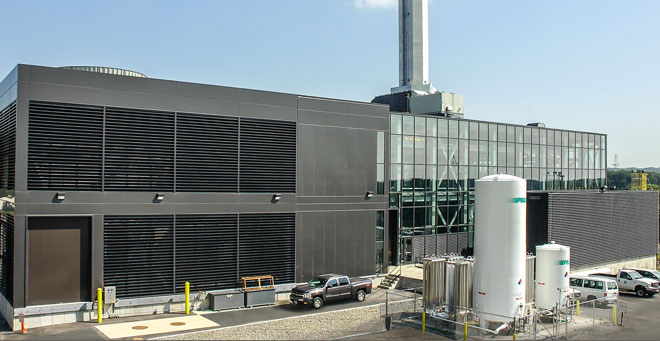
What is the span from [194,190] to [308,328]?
929 cm

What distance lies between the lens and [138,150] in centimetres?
2577

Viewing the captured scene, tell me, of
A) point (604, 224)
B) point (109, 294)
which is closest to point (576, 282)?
point (604, 224)

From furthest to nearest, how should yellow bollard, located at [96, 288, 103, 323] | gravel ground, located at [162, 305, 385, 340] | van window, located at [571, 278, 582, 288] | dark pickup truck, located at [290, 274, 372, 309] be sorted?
van window, located at [571, 278, 582, 288] → dark pickup truck, located at [290, 274, 372, 309] → yellow bollard, located at [96, 288, 103, 323] → gravel ground, located at [162, 305, 385, 340]

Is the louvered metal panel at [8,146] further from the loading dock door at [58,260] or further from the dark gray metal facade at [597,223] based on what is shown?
the dark gray metal facade at [597,223]

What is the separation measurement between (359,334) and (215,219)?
9.97m

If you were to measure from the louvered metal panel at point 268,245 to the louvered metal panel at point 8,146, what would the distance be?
10974mm

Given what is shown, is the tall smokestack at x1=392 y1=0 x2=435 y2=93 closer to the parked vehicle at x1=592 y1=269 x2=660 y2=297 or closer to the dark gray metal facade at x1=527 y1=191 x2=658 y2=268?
the dark gray metal facade at x1=527 y1=191 x2=658 y2=268

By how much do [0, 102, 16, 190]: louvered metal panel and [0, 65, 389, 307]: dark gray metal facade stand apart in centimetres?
82

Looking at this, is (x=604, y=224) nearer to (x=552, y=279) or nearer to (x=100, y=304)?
(x=552, y=279)

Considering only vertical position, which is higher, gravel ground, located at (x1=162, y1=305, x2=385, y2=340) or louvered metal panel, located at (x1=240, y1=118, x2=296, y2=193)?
louvered metal panel, located at (x1=240, y1=118, x2=296, y2=193)

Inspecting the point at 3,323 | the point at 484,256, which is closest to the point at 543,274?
the point at 484,256

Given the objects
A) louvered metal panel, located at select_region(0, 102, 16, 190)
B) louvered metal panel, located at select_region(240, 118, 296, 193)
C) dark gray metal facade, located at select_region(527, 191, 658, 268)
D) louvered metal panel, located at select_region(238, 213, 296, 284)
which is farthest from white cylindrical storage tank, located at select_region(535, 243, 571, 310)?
louvered metal panel, located at select_region(0, 102, 16, 190)

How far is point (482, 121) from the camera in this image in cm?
4262

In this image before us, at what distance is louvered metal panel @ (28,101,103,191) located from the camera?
76.5ft
